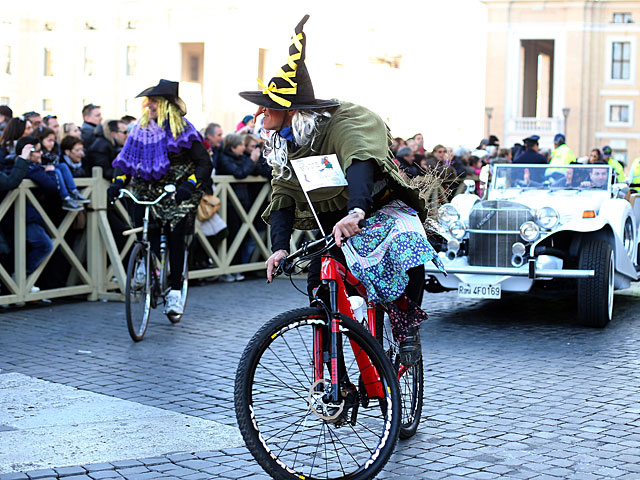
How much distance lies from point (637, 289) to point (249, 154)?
507 cm

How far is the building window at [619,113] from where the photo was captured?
64812mm

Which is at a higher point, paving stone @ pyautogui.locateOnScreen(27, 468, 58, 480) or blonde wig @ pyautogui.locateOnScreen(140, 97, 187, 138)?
blonde wig @ pyautogui.locateOnScreen(140, 97, 187, 138)

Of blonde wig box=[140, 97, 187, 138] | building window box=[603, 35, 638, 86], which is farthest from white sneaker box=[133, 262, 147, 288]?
building window box=[603, 35, 638, 86]

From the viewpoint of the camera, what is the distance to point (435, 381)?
6.83m

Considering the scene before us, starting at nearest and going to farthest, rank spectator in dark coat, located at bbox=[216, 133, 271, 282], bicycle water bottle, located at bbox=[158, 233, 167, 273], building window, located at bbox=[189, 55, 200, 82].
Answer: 1. bicycle water bottle, located at bbox=[158, 233, 167, 273]
2. spectator in dark coat, located at bbox=[216, 133, 271, 282]
3. building window, located at bbox=[189, 55, 200, 82]

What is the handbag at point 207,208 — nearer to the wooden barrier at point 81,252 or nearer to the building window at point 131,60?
the wooden barrier at point 81,252

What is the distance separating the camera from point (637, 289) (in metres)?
12.0

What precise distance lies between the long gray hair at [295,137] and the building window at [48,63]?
67483 millimetres

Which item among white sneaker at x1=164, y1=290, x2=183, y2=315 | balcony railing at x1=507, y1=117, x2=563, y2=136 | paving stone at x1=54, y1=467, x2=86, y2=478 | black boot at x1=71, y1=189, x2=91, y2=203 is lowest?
paving stone at x1=54, y1=467, x2=86, y2=478

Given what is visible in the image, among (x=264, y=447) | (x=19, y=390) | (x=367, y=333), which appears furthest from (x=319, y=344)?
(x=19, y=390)

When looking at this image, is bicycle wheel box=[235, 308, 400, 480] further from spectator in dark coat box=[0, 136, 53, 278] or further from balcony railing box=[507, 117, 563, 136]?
balcony railing box=[507, 117, 563, 136]

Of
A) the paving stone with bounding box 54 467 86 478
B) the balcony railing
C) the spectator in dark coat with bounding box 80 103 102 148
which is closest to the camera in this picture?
the paving stone with bounding box 54 467 86 478

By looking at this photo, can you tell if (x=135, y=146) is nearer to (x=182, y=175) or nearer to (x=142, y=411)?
(x=182, y=175)

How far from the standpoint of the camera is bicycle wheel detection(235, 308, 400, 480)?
4.23m
